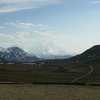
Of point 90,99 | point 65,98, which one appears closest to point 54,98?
point 65,98

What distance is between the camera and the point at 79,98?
40.4 metres

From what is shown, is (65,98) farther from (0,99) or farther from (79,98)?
(0,99)

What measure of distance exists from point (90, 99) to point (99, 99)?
3.91 feet

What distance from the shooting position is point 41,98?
132 feet

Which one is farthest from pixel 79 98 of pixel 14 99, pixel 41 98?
pixel 14 99

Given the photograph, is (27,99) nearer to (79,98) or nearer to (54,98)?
(54,98)

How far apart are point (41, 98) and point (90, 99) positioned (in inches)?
252

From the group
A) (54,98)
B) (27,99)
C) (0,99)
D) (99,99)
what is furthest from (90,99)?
(0,99)

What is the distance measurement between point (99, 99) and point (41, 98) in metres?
7.52

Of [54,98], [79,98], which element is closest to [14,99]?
[54,98]

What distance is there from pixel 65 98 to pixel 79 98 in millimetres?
1926

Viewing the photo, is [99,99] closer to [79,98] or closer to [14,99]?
[79,98]

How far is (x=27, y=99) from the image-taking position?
3931 cm

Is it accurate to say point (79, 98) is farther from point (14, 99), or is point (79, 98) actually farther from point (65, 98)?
point (14, 99)
